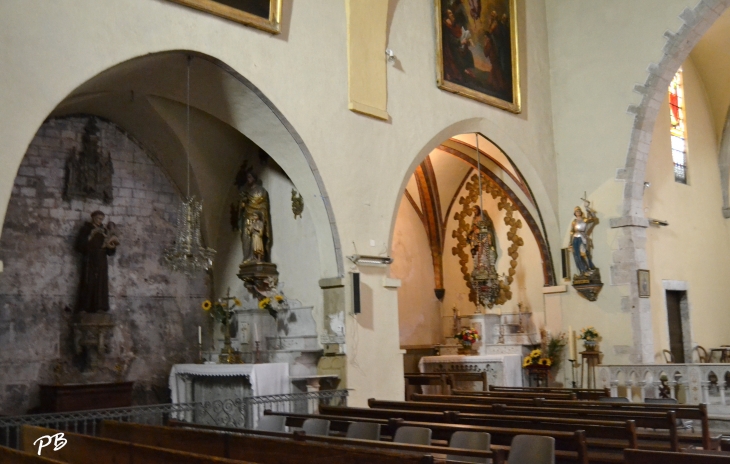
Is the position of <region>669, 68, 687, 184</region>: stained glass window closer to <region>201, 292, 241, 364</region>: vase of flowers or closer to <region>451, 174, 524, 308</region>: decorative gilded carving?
<region>451, 174, 524, 308</region>: decorative gilded carving

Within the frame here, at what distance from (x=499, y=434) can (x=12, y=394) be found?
20.2 ft

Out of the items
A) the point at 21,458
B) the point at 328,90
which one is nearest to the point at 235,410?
the point at 328,90

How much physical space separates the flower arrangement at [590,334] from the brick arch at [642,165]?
2.01ft

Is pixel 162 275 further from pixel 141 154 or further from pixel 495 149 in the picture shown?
pixel 495 149

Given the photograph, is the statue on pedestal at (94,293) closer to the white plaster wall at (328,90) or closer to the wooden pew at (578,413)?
the white plaster wall at (328,90)

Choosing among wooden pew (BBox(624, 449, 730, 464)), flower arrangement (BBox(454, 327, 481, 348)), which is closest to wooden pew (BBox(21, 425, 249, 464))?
wooden pew (BBox(624, 449, 730, 464))

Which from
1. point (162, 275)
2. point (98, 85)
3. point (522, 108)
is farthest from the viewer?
point (522, 108)

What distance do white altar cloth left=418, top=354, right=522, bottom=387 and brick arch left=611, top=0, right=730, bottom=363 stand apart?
6.19 ft

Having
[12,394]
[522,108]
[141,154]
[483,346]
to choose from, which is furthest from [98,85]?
[483,346]

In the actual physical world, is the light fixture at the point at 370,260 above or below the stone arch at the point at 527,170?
below

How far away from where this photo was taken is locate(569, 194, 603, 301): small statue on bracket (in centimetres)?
1255

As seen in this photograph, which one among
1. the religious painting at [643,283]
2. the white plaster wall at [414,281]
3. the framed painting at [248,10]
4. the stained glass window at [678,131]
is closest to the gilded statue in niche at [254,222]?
the framed painting at [248,10]

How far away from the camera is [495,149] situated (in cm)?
1323

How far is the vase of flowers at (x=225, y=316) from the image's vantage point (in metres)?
9.85
